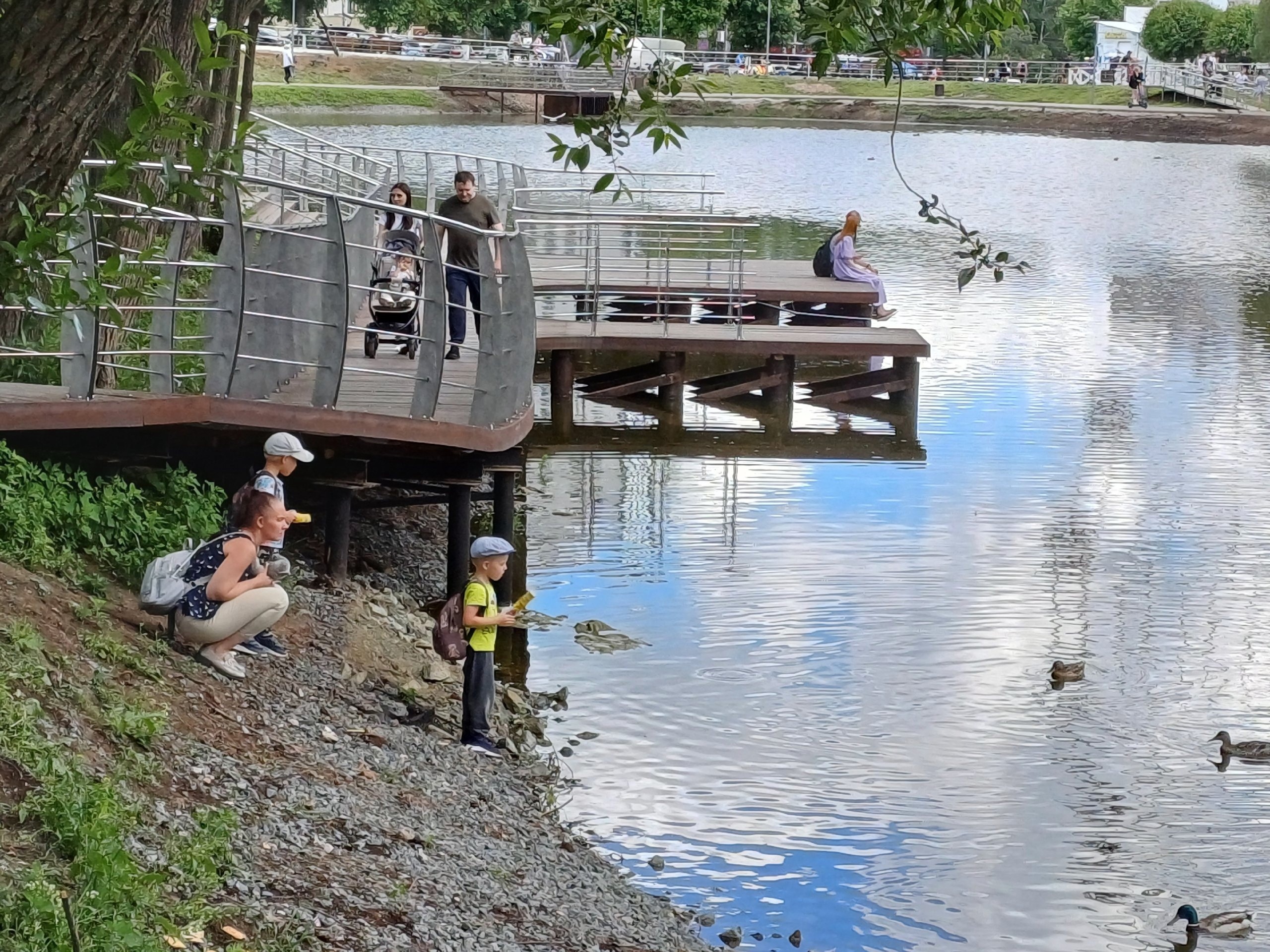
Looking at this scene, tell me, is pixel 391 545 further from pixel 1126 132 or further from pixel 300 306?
pixel 1126 132

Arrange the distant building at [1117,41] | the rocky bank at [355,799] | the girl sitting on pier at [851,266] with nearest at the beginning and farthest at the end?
1. the rocky bank at [355,799]
2. the girl sitting on pier at [851,266]
3. the distant building at [1117,41]

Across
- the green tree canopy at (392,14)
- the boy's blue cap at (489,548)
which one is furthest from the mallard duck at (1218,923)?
the green tree canopy at (392,14)

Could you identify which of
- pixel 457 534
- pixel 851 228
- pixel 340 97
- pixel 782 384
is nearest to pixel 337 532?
pixel 457 534

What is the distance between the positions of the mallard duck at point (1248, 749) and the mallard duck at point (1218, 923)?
2039 millimetres

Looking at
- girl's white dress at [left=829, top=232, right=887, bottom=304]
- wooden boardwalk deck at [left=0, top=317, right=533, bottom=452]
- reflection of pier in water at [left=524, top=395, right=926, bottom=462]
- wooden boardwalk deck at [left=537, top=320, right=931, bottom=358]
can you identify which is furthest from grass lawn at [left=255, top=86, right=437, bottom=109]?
wooden boardwalk deck at [left=0, top=317, right=533, bottom=452]

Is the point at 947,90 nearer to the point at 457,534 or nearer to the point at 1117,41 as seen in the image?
the point at 1117,41

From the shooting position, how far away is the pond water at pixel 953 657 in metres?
8.23

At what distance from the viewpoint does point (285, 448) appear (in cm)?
892

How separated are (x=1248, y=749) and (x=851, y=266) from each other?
13488 mm

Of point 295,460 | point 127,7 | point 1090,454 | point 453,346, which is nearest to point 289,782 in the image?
point 295,460

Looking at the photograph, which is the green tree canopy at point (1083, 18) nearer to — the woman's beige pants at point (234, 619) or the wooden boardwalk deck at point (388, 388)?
the wooden boardwalk deck at point (388, 388)

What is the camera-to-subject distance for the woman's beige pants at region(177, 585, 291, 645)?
7.90m

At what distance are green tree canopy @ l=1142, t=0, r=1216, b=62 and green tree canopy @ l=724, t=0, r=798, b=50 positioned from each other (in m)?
18.4

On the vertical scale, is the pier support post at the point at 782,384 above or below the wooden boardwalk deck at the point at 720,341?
below
